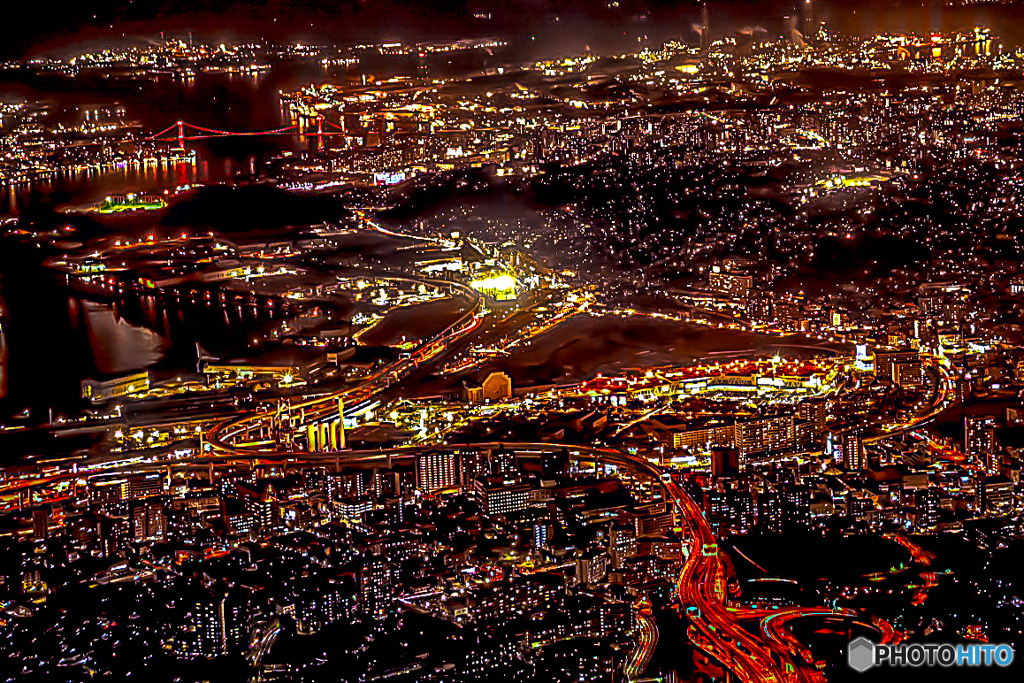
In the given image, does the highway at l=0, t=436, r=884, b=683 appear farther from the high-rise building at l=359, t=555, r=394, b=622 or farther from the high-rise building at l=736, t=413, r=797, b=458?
the high-rise building at l=359, t=555, r=394, b=622

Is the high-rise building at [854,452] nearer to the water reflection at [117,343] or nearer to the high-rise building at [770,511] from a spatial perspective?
the high-rise building at [770,511]

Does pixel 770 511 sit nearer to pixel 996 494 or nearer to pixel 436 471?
pixel 996 494

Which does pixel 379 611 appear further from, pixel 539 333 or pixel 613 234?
pixel 613 234

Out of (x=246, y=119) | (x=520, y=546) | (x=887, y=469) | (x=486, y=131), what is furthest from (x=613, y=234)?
(x=520, y=546)

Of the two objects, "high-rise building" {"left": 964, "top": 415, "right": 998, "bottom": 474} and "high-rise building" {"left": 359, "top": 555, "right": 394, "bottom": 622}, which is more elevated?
"high-rise building" {"left": 964, "top": 415, "right": 998, "bottom": 474}

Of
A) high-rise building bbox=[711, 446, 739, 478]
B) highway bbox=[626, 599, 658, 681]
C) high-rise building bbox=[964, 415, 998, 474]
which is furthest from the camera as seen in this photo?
high-rise building bbox=[964, 415, 998, 474]

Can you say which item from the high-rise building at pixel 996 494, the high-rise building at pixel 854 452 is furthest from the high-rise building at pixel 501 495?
the high-rise building at pixel 996 494

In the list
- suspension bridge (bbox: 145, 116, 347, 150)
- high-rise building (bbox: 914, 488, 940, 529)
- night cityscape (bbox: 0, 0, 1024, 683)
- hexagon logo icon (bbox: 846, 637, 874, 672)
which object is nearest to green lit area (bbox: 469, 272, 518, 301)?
night cityscape (bbox: 0, 0, 1024, 683)
